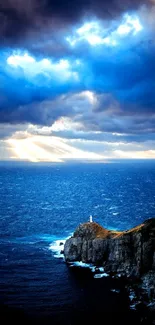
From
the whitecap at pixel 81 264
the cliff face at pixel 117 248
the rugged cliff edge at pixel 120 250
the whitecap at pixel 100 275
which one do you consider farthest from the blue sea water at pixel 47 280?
the cliff face at pixel 117 248

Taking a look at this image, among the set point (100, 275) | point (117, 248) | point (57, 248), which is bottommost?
point (100, 275)

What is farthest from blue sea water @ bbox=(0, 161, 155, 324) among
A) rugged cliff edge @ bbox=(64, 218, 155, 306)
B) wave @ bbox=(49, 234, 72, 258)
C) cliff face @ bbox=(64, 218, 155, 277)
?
cliff face @ bbox=(64, 218, 155, 277)

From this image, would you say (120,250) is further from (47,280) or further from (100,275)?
(47,280)

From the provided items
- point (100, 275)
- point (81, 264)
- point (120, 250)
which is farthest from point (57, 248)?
point (120, 250)

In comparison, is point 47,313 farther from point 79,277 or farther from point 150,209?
point 150,209

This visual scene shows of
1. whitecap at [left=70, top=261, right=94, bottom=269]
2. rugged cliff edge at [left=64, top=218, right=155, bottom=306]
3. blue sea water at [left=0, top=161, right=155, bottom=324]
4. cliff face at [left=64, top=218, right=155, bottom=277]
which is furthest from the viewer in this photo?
whitecap at [left=70, top=261, right=94, bottom=269]

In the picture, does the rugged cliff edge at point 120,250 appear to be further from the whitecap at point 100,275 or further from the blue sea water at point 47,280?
the blue sea water at point 47,280

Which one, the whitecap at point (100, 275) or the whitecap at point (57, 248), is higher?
the whitecap at point (57, 248)

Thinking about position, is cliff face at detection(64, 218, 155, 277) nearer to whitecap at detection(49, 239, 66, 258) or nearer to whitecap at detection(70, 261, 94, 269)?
whitecap at detection(70, 261, 94, 269)
